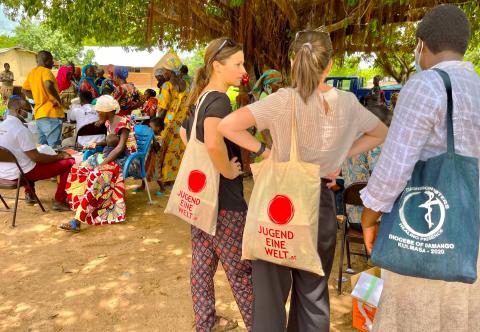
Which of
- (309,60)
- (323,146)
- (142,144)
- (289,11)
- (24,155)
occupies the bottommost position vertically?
(24,155)

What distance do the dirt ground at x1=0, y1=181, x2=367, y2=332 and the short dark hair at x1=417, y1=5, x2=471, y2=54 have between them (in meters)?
2.12

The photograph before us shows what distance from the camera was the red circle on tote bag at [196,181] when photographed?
2.14 meters

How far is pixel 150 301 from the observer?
3.26m

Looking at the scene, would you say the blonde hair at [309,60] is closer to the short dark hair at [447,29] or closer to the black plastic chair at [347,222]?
the short dark hair at [447,29]

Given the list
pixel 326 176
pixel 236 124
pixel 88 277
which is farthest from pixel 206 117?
pixel 88 277

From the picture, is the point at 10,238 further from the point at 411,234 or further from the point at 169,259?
the point at 411,234

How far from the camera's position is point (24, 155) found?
192 inches

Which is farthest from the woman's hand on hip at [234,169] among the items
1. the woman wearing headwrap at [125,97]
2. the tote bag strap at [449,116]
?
the woman wearing headwrap at [125,97]

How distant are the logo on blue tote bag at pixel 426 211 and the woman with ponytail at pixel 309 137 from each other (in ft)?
1.46

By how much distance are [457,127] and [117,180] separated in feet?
14.3

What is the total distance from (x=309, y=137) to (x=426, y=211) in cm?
59

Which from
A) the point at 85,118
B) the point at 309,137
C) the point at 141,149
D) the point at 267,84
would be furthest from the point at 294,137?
the point at 267,84

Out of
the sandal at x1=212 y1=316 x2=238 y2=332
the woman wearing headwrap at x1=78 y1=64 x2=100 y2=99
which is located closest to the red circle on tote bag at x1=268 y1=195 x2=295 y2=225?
the sandal at x1=212 y1=316 x2=238 y2=332

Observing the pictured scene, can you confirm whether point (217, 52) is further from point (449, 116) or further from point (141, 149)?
point (141, 149)
